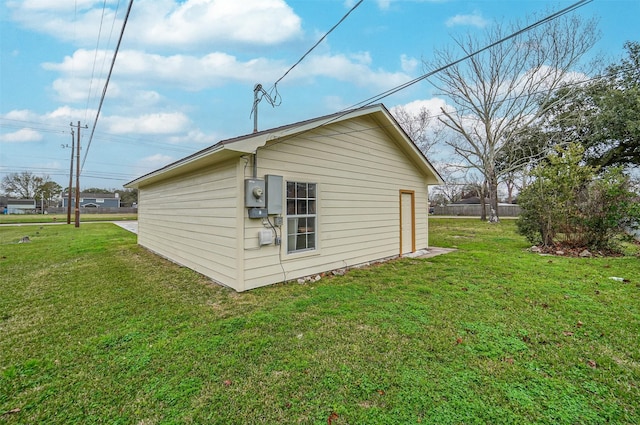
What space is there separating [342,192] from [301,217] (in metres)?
1.25

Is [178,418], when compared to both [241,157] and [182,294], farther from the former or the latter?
[241,157]

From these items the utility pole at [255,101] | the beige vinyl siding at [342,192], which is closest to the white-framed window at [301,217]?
the beige vinyl siding at [342,192]

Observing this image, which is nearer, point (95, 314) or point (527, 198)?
point (95, 314)

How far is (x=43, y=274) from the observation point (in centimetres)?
585

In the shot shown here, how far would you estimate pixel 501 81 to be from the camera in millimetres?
17812

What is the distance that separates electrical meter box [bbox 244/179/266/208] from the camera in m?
4.58

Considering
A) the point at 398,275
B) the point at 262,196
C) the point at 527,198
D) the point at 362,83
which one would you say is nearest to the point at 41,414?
the point at 262,196

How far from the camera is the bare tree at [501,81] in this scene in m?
15.5

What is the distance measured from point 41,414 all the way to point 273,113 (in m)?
6.62

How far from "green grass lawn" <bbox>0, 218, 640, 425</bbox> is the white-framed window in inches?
34.4

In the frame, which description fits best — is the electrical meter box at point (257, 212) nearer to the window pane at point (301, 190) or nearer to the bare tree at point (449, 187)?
the window pane at point (301, 190)

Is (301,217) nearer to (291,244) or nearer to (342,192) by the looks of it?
(291,244)

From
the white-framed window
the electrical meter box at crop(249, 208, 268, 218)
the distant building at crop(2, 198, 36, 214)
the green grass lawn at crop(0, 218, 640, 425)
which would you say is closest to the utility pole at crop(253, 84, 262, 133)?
the white-framed window

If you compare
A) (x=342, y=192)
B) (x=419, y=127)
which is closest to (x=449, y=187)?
(x=419, y=127)
